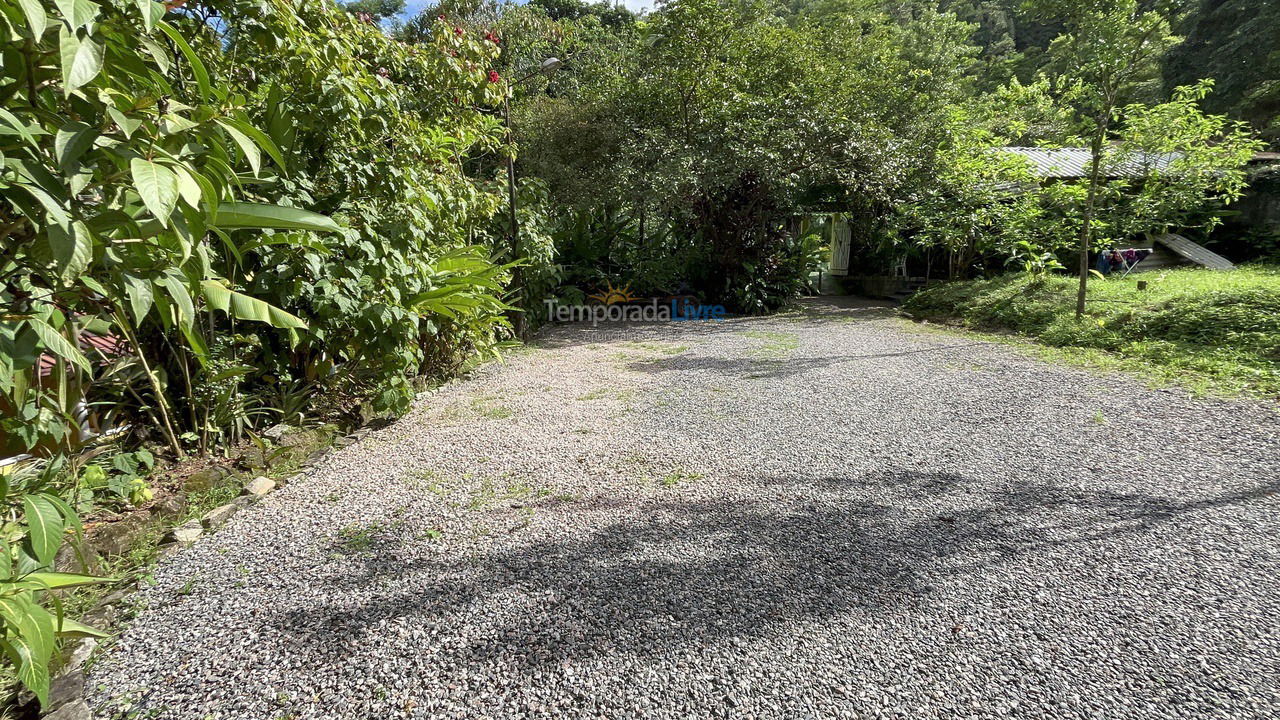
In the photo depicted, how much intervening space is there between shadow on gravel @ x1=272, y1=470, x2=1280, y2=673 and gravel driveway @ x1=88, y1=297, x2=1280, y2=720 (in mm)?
11

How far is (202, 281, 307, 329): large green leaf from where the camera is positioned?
1551 mm

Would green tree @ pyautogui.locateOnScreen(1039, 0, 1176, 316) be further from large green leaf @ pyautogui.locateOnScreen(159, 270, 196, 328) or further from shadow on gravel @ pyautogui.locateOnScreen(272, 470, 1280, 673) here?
large green leaf @ pyautogui.locateOnScreen(159, 270, 196, 328)

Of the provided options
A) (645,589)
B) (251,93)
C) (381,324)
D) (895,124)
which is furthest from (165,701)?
(895,124)

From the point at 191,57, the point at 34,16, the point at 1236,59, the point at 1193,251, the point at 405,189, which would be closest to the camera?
the point at 34,16

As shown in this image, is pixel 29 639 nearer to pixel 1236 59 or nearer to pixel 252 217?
pixel 252 217

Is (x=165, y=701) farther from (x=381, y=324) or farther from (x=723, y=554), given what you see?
(x=381, y=324)

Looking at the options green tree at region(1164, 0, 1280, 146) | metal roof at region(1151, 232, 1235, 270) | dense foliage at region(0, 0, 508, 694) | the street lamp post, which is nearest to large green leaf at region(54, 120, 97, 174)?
dense foliage at region(0, 0, 508, 694)

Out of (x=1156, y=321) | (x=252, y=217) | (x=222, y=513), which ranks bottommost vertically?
(x=222, y=513)

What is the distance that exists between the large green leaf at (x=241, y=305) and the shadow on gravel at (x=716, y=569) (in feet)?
3.13

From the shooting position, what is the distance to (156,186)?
0.95 metres

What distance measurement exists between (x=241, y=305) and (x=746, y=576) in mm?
1879

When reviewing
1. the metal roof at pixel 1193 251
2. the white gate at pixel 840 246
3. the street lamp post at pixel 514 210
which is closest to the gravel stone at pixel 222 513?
the street lamp post at pixel 514 210

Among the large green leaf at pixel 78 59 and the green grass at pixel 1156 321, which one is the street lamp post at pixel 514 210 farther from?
the green grass at pixel 1156 321

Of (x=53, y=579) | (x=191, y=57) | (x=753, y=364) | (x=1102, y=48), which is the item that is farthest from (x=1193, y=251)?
(x=53, y=579)
